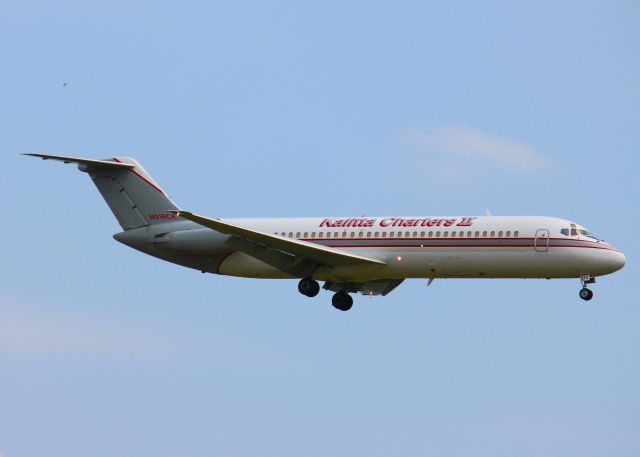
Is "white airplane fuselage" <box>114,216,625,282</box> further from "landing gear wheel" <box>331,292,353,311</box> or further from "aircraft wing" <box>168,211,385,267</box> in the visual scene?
"landing gear wheel" <box>331,292,353,311</box>

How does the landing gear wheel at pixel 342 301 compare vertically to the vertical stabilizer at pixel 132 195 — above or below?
below

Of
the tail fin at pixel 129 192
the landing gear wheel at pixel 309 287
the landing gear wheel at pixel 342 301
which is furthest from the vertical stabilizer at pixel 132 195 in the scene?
the landing gear wheel at pixel 342 301

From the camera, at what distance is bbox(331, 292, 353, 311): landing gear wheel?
50.5 meters

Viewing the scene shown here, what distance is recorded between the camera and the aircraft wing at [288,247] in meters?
45.2

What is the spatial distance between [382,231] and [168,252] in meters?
8.70

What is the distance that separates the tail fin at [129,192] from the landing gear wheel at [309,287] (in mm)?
6453

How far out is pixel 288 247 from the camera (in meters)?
46.2

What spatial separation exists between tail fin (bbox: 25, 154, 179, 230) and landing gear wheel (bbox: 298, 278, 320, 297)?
645cm

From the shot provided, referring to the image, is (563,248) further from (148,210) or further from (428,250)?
(148,210)

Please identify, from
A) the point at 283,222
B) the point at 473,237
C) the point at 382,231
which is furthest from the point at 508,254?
the point at 283,222

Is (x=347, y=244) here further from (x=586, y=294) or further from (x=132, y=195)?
(x=132, y=195)

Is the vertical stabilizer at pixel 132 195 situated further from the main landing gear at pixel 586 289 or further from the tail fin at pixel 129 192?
the main landing gear at pixel 586 289

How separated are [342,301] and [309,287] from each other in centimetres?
298

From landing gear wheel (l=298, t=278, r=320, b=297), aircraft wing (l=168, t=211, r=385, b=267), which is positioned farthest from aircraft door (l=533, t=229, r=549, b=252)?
landing gear wheel (l=298, t=278, r=320, b=297)
